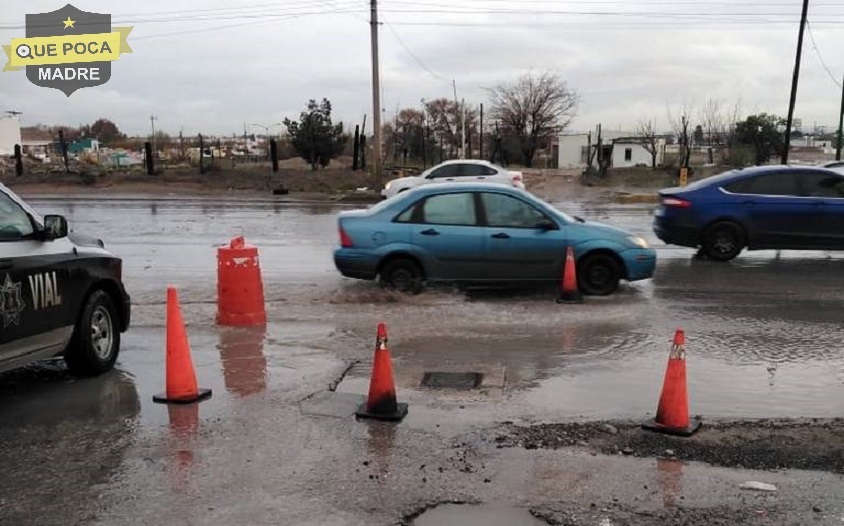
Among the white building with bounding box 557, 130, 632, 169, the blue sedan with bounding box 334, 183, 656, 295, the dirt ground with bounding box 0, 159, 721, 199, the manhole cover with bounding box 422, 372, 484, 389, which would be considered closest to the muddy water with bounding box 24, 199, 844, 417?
the manhole cover with bounding box 422, 372, 484, 389

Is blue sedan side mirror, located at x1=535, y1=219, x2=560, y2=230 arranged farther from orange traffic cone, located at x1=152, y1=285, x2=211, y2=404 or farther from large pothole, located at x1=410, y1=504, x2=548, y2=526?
large pothole, located at x1=410, y1=504, x2=548, y2=526

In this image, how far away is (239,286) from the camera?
854 centimetres

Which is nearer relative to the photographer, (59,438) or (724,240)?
(59,438)

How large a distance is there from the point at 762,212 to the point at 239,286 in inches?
356

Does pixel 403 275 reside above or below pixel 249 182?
below

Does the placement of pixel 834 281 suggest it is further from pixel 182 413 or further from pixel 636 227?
pixel 182 413

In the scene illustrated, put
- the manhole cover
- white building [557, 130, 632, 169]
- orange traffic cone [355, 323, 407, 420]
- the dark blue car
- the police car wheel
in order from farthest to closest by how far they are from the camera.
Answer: white building [557, 130, 632, 169] → the dark blue car → the police car wheel → the manhole cover → orange traffic cone [355, 323, 407, 420]

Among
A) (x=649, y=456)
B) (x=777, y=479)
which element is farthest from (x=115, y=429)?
(x=777, y=479)

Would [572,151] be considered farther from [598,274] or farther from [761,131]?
[598,274]

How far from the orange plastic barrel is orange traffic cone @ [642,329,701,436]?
477 cm

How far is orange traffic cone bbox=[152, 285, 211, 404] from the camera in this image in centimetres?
595

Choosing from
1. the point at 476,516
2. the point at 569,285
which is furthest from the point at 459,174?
the point at 476,516

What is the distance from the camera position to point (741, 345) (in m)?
7.68

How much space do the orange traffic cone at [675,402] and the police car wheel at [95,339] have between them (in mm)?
4558
